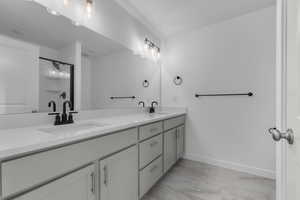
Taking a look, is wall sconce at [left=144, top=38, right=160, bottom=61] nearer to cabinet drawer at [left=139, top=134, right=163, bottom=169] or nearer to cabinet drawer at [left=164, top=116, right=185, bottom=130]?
cabinet drawer at [left=164, top=116, right=185, bottom=130]

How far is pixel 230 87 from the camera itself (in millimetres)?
2164

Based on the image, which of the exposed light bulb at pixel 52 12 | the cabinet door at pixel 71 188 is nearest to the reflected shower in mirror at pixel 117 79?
the exposed light bulb at pixel 52 12

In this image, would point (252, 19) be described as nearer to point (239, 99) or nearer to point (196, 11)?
point (196, 11)

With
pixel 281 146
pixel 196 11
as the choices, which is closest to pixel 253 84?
pixel 196 11

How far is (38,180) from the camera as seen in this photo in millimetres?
675

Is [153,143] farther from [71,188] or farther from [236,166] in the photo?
[236,166]

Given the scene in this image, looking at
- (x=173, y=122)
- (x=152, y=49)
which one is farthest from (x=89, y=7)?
(x=173, y=122)

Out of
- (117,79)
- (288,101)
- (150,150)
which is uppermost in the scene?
(117,79)

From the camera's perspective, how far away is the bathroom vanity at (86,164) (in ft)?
2.06

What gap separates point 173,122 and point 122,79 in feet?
3.10

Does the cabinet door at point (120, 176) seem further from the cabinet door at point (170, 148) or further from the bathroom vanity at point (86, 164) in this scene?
the cabinet door at point (170, 148)

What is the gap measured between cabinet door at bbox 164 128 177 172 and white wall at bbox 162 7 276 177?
0.51 metres

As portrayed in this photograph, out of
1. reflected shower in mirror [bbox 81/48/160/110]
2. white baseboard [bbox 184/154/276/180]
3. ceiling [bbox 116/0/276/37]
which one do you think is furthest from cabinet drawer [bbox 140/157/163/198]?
ceiling [bbox 116/0/276/37]

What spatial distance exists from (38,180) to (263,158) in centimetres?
242
